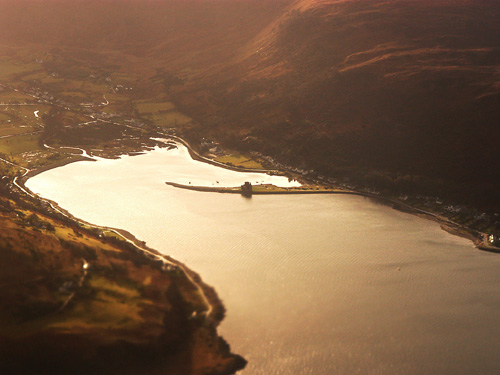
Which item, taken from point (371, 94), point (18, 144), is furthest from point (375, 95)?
point (18, 144)

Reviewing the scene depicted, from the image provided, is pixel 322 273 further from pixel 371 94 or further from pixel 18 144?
pixel 18 144

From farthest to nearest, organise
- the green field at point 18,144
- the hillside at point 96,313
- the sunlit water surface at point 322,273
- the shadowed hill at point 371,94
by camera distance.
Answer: the green field at point 18,144 → the shadowed hill at point 371,94 → the sunlit water surface at point 322,273 → the hillside at point 96,313

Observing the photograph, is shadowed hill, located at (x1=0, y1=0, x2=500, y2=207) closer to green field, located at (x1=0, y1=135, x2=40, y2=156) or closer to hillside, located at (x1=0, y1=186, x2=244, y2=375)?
green field, located at (x1=0, y1=135, x2=40, y2=156)

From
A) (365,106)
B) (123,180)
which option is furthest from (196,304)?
(365,106)

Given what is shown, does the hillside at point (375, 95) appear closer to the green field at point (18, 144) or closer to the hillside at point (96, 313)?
the green field at point (18, 144)

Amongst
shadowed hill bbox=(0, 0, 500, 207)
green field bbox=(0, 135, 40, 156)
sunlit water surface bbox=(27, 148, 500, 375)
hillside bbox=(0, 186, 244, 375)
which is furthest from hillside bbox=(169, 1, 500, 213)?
hillside bbox=(0, 186, 244, 375)

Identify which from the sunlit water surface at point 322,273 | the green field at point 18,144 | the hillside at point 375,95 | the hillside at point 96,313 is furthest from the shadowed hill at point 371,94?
the hillside at point 96,313

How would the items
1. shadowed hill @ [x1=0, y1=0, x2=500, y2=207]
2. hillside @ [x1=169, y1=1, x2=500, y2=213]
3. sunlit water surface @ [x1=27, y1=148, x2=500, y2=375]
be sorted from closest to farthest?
sunlit water surface @ [x1=27, y1=148, x2=500, y2=375]
hillside @ [x1=169, y1=1, x2=500, y2=213]
shadowed hill @ [x1=0, y1=0, x2=500, y2=207]

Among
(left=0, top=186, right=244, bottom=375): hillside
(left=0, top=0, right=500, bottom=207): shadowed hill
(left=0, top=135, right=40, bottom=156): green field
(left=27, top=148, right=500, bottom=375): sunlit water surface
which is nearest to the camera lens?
(left=0, top=186, right=244, bottom=375): hillside

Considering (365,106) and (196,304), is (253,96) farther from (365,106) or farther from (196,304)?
(196,304)
